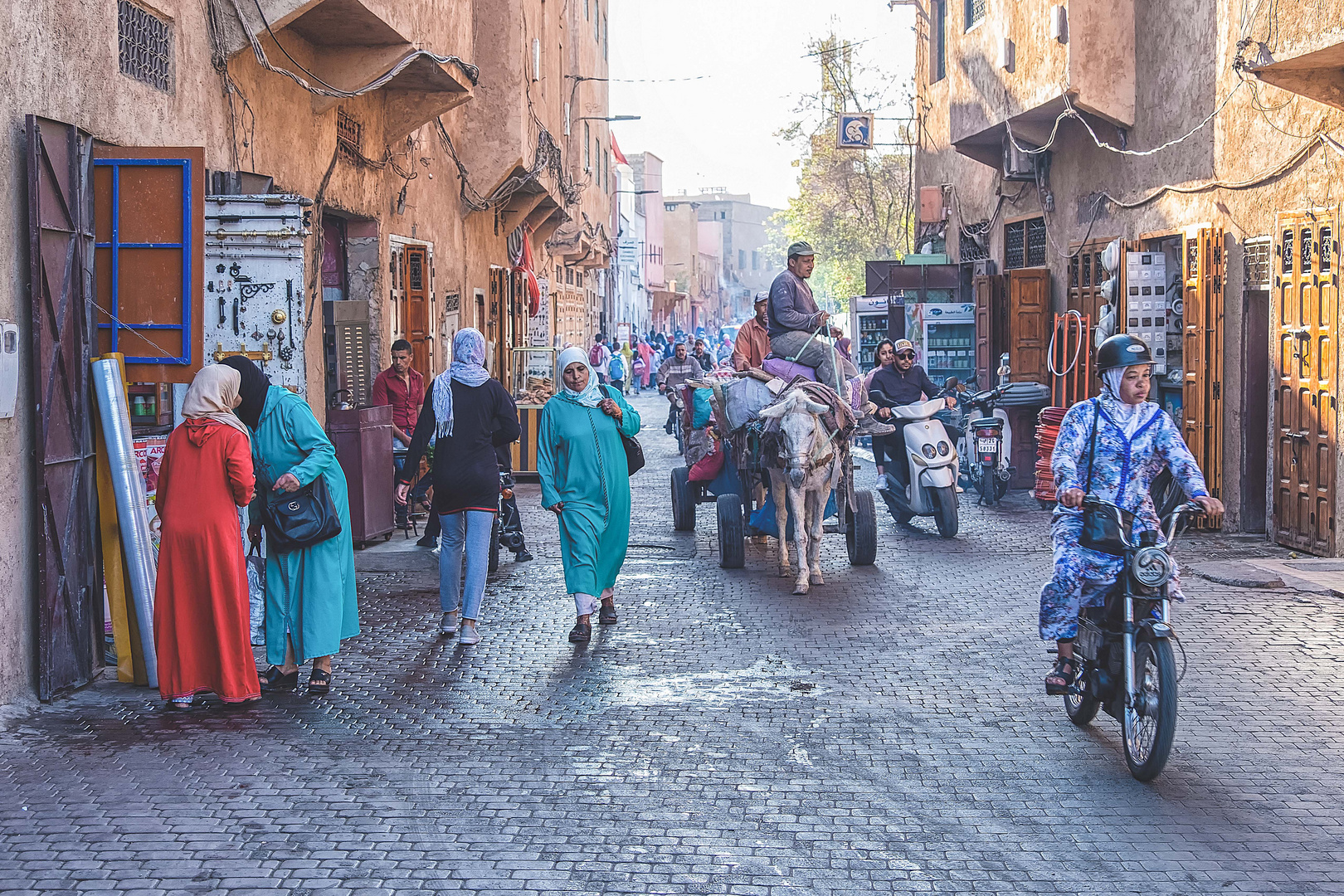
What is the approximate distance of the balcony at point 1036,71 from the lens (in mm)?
14766

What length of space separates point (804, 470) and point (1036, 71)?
813cm

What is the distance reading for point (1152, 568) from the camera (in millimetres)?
5602

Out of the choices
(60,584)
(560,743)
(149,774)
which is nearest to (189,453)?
(60,584)

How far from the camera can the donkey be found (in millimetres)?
9875

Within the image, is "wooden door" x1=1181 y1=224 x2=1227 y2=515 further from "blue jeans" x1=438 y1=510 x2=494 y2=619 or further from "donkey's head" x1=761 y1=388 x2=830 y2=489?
"blue jeans" x1=438 y1=510 x2=494 y2=619

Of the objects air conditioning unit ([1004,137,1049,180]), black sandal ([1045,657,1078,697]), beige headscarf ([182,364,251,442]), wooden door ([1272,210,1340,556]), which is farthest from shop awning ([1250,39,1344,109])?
beige headscarf ([182,364,251,442])

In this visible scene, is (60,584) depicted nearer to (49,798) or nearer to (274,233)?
(49,798)

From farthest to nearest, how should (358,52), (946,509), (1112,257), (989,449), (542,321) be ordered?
1. (542,321)
2. (989,449)
3. (1112,257)
4. (946,509)
5. (358,52)

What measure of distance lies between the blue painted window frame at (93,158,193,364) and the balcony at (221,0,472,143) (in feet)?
8.13

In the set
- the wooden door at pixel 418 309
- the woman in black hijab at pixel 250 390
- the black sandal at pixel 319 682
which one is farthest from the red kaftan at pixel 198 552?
the wooden door at pixel 418 309

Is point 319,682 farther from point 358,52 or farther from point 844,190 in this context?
point 844,190

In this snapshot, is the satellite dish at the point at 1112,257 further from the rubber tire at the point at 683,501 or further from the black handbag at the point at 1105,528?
the black handbag at the point at 1105,528

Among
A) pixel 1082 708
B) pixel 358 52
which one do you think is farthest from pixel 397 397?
pixel 1082 708

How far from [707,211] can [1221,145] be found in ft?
341
